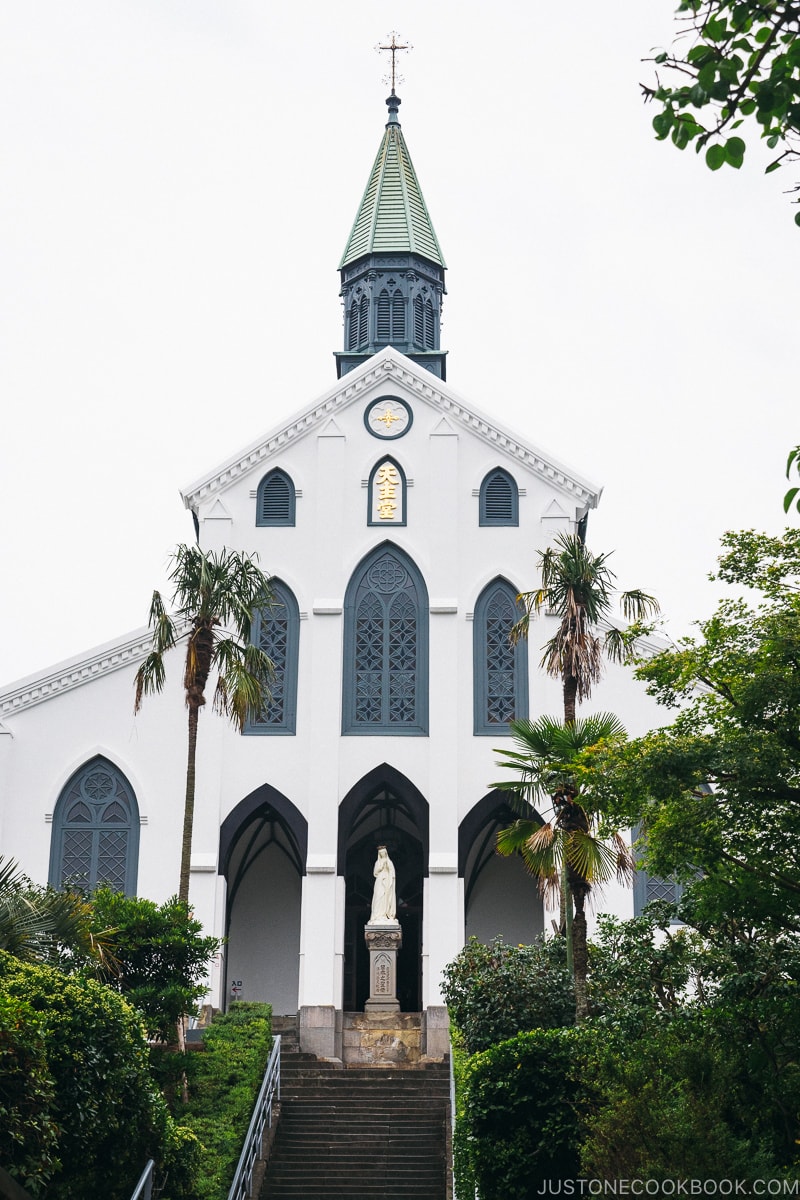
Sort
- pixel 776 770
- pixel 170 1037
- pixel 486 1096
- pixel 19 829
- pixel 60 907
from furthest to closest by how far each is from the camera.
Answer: pixel 19 829, pixel 170 1037, pixel 60 907, pixel 486 1096, pixel 776 770

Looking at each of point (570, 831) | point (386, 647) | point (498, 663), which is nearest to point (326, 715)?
point (386, 647)

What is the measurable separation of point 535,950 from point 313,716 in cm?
923

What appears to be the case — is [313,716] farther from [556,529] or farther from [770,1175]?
[770,1175]

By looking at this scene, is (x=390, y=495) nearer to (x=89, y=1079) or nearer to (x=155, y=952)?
(x=155, y=952)

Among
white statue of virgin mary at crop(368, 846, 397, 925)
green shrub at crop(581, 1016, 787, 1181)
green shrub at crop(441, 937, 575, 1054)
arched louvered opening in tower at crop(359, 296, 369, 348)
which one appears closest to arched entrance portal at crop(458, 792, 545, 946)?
white statue of virgin mary at crop(368, 846, 397, 925)

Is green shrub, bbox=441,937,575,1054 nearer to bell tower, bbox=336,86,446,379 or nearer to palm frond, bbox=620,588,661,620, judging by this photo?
palm frond, bbox=620,588,661,620

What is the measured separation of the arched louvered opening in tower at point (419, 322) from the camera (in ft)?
126

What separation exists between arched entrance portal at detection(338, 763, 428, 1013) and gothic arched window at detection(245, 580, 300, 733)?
213 cm

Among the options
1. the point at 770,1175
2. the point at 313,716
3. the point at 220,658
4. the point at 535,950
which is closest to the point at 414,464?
the point at 313,716

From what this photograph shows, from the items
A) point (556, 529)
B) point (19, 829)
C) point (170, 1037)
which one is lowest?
point (170, 1037)

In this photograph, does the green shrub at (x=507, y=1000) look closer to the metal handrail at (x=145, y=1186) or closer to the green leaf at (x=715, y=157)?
the metal handrail at (x=145, y=1186)

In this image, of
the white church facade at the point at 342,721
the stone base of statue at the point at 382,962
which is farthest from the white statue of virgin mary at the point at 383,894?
the white church facade at the point at 342,721

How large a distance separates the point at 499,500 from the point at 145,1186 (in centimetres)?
2020

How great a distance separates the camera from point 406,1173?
21.0 meters
